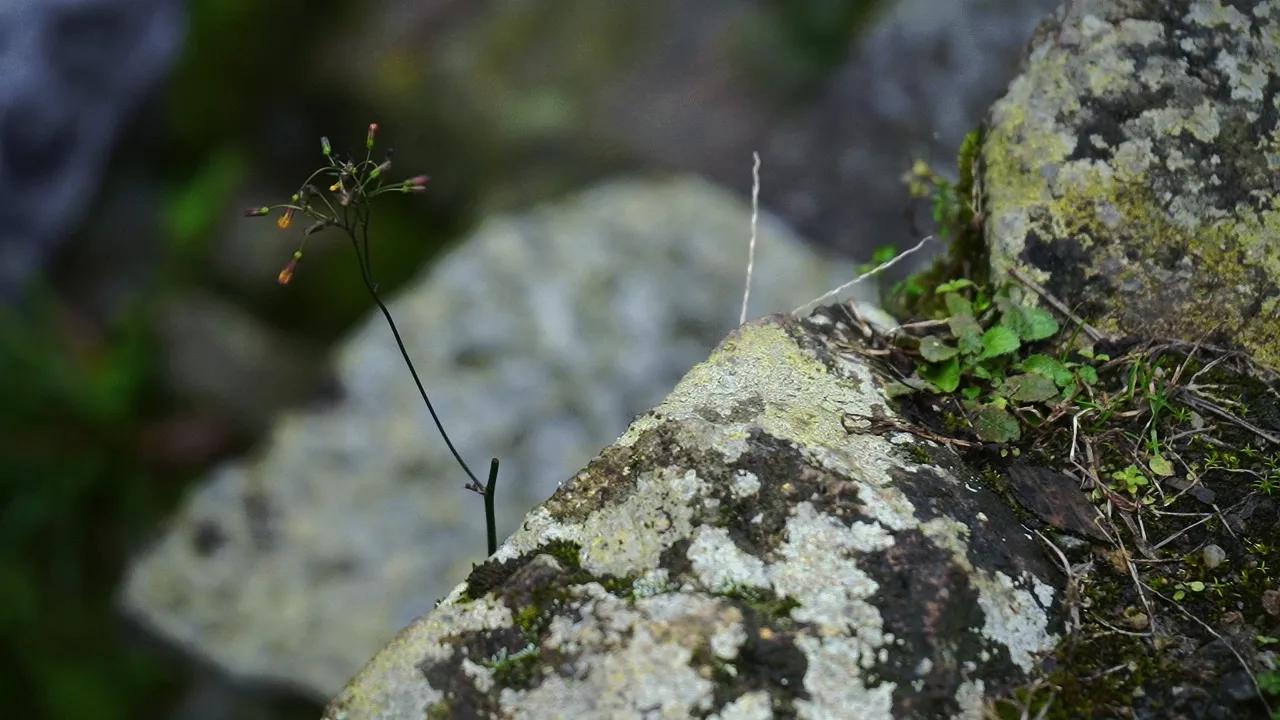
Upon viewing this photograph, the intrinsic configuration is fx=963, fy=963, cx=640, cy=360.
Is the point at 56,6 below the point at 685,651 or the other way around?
the other way around

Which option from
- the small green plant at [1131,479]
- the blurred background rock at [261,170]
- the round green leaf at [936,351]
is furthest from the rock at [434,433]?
the small green plant at [1131,479]

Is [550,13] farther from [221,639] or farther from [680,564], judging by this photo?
[680,564]

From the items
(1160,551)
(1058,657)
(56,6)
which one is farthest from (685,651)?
(56,6)

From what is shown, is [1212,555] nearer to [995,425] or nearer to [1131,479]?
[1131,479]

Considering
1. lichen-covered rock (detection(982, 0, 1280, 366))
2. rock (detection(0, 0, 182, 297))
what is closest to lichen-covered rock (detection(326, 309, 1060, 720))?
lichen-covered rock (detection(982, 0, 1280, 366))

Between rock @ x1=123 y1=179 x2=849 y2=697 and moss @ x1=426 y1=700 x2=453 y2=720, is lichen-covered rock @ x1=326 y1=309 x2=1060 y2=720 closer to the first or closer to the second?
moss @ x1=426 y1=700 x2=453 y2=720

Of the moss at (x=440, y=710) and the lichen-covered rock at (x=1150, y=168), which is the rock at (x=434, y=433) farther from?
the moss at (x=440, y=710)

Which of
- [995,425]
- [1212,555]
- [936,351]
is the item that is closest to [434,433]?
[936,351]
